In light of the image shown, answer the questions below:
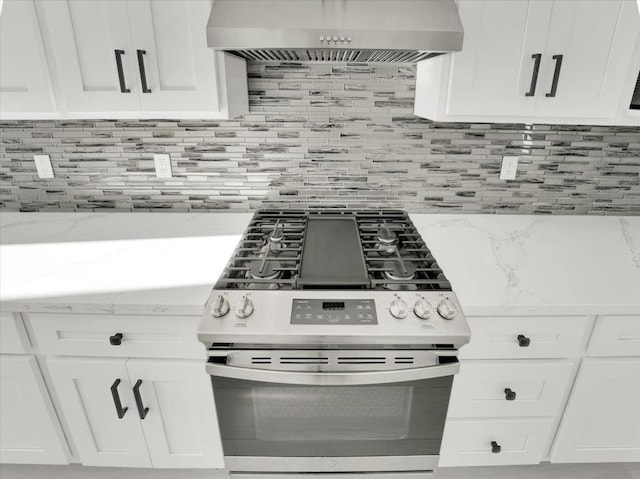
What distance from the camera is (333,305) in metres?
1.18

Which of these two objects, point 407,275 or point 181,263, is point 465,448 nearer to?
point 407,275

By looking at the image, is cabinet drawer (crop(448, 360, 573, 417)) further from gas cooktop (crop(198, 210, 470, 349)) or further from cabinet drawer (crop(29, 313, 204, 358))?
cabinet drawer (crop(29, 313, 204, 358))

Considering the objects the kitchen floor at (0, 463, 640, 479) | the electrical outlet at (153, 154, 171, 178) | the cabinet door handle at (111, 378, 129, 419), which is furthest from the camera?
the electrical outlet at (153, 154, 171, 178)

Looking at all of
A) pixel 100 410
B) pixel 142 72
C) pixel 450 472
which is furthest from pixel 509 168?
pixel 100 410

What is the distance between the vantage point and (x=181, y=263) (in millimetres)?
1448

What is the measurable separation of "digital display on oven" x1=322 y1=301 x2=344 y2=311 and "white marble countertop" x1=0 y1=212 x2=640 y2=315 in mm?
396

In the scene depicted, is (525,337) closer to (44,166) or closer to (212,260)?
(212,260)

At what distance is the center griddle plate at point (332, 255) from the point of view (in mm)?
1261

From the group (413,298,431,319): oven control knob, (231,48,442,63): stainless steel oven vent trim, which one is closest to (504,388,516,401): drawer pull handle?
(413,298,431,319): oven control knob

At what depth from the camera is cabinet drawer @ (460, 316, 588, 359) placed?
1274 mm

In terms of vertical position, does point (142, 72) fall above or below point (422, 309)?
above

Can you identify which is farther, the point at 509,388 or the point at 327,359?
the point at 509,388

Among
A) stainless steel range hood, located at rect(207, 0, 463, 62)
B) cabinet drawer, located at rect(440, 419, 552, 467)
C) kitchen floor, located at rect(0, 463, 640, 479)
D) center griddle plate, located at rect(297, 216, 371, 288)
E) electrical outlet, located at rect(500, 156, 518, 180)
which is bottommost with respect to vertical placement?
kitchen floor, located at rect(0, 463, 640, 479)

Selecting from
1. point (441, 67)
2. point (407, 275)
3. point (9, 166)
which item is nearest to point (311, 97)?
point (441, 67)
